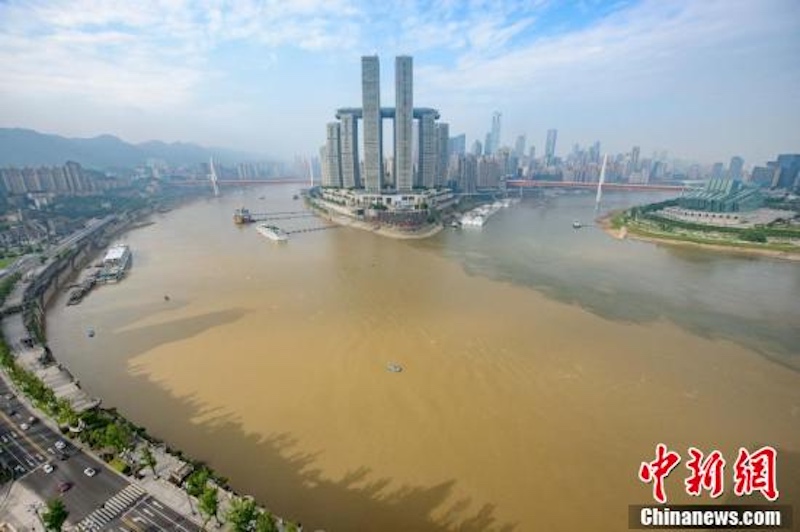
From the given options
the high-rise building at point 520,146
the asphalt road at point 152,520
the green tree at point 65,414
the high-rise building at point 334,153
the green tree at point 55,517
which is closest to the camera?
the green tree at point 55,517

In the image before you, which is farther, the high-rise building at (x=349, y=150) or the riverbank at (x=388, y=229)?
the high-rise building at (x=349, y=150)

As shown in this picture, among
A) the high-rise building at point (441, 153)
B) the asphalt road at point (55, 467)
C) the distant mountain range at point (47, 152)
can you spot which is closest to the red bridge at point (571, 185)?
the high-rise building at point (441, 153)

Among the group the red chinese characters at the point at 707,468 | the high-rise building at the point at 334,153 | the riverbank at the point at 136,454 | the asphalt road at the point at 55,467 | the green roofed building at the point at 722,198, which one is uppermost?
the high-rise building at the point at 334,153

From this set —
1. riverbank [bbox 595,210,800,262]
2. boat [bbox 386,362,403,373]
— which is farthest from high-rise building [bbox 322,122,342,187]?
boat [bbox 386,362,403,373]

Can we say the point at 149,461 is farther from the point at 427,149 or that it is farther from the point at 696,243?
the point at 427,149

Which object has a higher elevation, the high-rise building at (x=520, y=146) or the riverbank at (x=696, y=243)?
the high-rise building at (x=520, y=146)

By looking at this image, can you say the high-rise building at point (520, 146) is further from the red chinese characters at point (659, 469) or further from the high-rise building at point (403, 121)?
the red chinese characters at point (659, 469)

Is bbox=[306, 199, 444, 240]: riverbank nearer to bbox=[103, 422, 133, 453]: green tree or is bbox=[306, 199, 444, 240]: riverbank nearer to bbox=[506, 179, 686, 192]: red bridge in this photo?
bbox=[103, 422, 133, 453]: green tree
